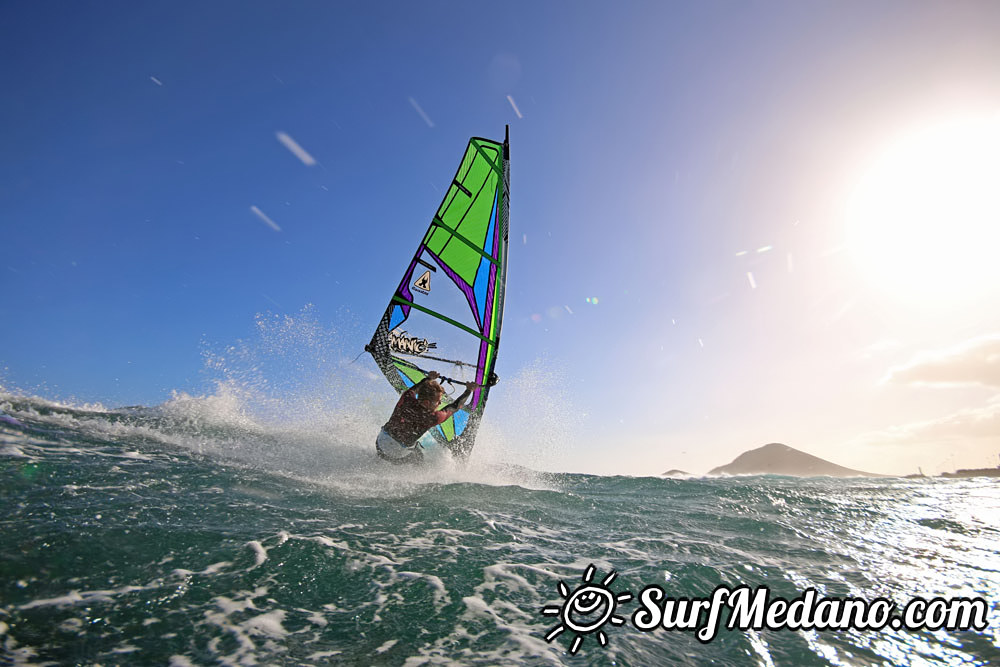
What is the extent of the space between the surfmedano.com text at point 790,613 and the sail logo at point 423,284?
24.5 ft

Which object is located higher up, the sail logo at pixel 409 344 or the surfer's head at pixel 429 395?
the sail logo at pixel 409 344

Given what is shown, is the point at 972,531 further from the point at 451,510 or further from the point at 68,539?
the point at 68,539

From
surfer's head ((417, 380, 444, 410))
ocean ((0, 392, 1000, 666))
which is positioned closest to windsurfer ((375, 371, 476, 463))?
surfer's head ((417, 380, 444, 410))

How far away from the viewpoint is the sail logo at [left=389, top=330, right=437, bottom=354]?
903 cm

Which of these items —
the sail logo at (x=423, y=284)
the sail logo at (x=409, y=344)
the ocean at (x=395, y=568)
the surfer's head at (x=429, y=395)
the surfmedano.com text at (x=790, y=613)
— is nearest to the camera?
the ocean at (x=395, y=568)

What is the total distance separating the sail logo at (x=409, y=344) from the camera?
9031mm

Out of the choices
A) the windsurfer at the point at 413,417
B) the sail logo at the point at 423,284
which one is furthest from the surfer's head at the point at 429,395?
the sail logo at the point at 423,284

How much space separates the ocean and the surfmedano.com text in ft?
0.19

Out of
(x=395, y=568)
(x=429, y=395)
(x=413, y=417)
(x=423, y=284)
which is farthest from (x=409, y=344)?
(x=395, y=568)

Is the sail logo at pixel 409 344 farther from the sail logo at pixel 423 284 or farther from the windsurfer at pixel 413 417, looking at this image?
the windsurfer at pixel 413 417

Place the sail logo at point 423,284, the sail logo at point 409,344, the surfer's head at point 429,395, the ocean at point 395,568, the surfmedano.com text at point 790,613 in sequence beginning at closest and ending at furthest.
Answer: the ocean at point 395,568 < the surfmedano.com text at point 790,613 < the surfer's head at point 429,395 < the sail logo at point 409,344 < the sail logo at point 423,284

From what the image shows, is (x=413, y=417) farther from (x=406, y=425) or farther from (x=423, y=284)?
(x=423, y=284)

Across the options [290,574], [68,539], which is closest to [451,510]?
[290,574]

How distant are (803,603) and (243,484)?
6299 mm
